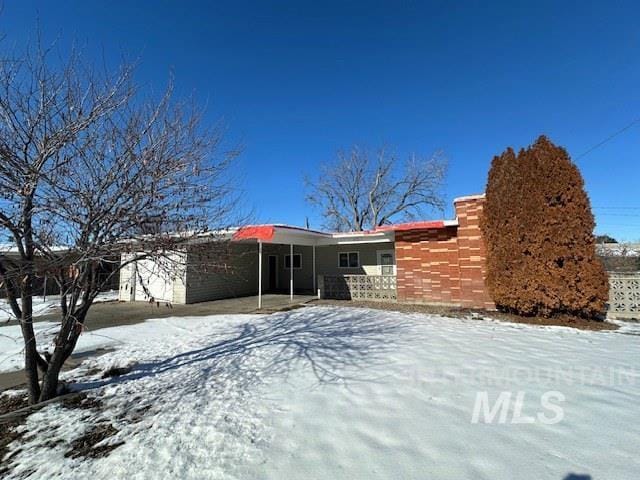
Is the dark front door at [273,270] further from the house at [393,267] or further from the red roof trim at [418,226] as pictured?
A: the red roof trim at [418,226]

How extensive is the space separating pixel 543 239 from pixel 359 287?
244 inches

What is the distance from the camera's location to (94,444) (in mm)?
2809

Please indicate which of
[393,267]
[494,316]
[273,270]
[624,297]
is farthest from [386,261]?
[624,297]

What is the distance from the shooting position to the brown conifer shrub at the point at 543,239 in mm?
7176

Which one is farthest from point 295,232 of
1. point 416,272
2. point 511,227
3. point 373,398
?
point 373,398

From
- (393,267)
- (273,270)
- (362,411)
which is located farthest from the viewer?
(273,270)

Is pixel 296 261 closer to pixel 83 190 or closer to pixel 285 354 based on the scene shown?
pixel 285 354

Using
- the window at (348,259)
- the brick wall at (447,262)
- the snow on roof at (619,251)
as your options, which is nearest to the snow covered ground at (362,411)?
the brick wall at (447,262)

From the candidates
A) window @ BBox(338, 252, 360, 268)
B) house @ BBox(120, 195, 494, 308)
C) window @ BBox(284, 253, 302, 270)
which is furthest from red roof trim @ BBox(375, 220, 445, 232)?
window @ BBox(284, 253, 302, 270)

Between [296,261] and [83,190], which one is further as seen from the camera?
[296,261]

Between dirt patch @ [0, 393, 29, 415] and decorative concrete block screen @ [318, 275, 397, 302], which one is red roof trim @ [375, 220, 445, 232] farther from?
dirt patch @ [0, 393, 29, 415]

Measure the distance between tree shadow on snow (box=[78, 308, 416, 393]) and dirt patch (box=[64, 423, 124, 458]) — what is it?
3.19ft

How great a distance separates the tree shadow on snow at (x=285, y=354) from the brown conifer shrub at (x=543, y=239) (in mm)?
3226

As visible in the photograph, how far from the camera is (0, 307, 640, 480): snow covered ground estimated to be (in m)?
2.35
